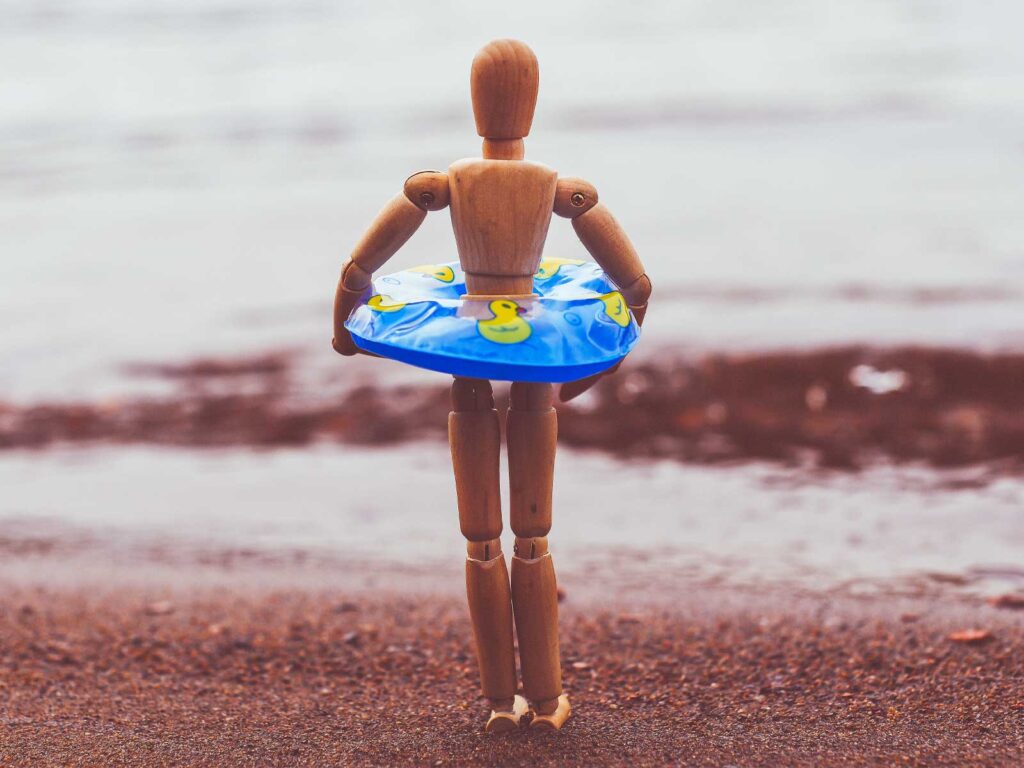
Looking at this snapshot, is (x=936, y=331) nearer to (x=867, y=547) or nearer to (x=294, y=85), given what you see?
(x=867, y=547)

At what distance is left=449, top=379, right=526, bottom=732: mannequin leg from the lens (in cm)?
286

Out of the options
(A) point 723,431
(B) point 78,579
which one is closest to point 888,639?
(A) point 723,431

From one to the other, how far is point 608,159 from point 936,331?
25.0 feet

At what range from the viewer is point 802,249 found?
10.4m

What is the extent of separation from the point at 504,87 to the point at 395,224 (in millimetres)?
412

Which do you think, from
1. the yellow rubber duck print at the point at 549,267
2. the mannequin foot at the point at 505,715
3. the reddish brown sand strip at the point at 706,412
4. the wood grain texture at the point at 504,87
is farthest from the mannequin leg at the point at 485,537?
the reddish brown sand strip at the point at 706,412

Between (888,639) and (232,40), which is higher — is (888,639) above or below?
below

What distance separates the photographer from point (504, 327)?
8.52 feet

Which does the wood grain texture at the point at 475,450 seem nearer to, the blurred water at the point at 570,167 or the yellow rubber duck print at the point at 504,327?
the yellow rubber duck print at the point at 504,327

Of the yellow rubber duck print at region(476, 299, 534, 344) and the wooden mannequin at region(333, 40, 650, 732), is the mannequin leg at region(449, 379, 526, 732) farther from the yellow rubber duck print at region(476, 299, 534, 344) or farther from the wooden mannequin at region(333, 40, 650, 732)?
the yellow rubber duck print at region(476, 299, 534, 344)

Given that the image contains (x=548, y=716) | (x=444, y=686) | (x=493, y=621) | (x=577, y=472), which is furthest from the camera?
(x=577, y=472)

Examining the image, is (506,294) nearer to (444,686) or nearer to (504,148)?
(504,148)

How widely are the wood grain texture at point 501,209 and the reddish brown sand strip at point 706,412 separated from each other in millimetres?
3630

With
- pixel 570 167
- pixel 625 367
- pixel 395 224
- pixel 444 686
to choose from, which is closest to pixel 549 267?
pixel 395 224
